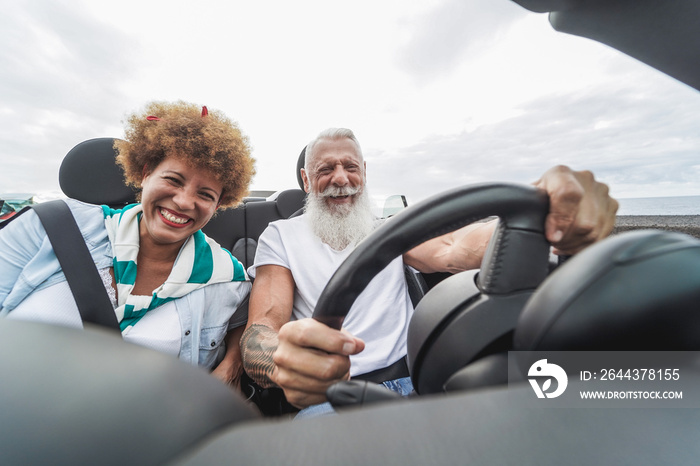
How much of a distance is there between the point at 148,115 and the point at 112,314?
3.45 ft

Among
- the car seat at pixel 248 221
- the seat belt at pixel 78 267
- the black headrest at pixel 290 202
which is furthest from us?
the black headrest at pixel 290 202

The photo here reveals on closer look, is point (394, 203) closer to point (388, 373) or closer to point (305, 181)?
point (305, 181)

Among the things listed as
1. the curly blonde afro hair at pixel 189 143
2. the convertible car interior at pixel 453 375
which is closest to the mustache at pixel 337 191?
the curly blonde afro hair at pixel 189 143

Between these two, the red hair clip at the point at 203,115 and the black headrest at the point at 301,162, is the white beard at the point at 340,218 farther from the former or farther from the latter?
the red hair clip at the point at 203,115

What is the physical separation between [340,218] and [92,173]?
1533 millimetres

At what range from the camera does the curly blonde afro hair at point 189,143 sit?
162cm

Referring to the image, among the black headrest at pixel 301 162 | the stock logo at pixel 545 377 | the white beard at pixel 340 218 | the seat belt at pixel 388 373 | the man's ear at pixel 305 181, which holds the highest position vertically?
the black headrest at pixel 301 162

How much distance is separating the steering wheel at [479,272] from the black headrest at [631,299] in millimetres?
116

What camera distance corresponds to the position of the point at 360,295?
1.68 metres

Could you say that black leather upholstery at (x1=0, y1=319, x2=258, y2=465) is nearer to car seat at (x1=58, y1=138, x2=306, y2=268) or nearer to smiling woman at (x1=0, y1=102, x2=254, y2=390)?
smiling woman at (x1=0, y1=102, x2=254, y2=390)

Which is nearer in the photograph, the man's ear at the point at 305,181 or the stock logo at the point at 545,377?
the stock logo at the point at 545,377

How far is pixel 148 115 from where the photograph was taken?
1796 millimetres

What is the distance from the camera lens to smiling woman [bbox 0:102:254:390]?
4.58ft

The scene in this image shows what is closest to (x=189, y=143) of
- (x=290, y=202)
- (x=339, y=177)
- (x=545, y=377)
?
(x=339, y=177)
